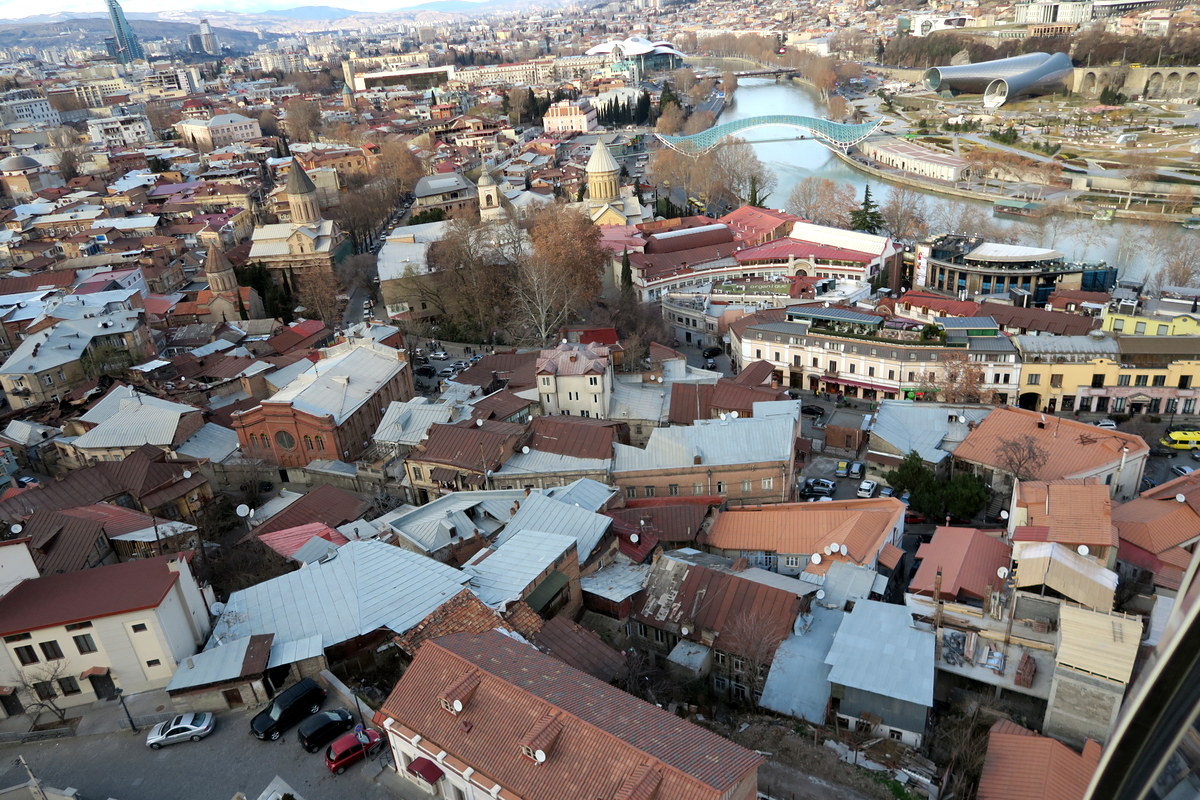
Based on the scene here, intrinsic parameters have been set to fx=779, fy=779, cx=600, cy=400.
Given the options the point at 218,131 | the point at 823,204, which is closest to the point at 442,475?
the point at 823,204

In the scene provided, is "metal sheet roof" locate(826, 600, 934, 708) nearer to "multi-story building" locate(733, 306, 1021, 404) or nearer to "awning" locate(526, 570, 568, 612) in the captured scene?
"awning" locate(526, 570, 568, 612)

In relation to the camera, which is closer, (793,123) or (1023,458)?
(1023,458)

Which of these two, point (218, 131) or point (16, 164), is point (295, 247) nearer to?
point (16, 164)

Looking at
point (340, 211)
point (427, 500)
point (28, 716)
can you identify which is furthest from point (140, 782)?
point (340, 211)

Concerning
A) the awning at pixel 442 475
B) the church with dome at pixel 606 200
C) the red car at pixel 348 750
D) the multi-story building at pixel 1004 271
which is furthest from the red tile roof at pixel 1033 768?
the church with dome at pixel 606 200

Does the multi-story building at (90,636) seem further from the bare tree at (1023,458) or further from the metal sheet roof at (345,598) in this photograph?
the bare tree at (1023,458)

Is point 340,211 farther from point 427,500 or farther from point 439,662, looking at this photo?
point 439,662
